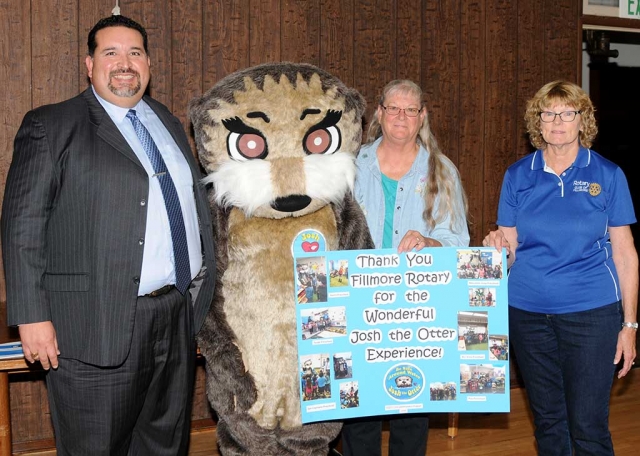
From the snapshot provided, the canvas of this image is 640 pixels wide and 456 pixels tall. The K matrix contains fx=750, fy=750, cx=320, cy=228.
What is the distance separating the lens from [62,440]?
2.26 meters

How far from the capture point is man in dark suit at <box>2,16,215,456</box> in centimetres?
210

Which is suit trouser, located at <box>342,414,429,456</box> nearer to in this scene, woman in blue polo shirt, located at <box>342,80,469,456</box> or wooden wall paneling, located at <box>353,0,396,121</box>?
woman in blue polo shirt, located at <box>342,80,469,456</box>

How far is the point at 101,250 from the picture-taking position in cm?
215

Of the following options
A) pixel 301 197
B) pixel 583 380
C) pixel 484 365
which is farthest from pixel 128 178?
pixel 583 380

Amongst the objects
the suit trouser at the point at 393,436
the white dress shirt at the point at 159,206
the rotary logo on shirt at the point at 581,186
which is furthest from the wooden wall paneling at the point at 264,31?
the suit trouser at the point at 393,436

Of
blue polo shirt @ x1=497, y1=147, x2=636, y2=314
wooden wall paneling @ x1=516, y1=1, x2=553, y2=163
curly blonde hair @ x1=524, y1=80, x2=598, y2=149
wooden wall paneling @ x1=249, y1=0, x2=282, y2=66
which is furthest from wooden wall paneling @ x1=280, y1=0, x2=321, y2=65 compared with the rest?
blue polo shirt @ x1=497, y1=147, x2=636, y2=314

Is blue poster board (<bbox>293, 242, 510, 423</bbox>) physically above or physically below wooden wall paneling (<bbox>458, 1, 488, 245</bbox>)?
below

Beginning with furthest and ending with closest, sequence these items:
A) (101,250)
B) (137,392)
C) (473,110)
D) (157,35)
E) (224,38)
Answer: (473,110), (224,38), (157,35), (137,392), (101,250)

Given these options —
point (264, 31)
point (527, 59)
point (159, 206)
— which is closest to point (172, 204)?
point (159, 206)

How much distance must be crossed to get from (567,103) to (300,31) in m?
1.48

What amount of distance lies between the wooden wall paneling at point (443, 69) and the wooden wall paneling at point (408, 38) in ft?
0.12

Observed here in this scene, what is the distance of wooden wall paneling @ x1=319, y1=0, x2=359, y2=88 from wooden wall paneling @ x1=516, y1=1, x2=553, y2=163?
1015 mm

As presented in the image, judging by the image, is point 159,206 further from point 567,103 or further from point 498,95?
point 498,95

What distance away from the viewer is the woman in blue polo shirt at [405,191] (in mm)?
2594
